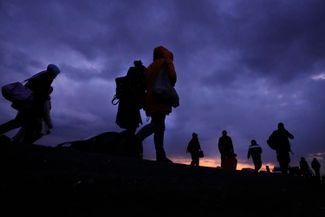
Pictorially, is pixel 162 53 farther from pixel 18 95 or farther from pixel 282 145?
pixel 282 145

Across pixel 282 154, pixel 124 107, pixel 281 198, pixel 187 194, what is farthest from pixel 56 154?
pixel 282 154

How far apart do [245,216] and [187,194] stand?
1.92 feet

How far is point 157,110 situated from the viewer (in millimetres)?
4836

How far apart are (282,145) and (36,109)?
7.95m

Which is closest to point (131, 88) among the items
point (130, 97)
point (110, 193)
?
point (130, 97)

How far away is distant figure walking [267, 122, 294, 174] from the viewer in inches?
373

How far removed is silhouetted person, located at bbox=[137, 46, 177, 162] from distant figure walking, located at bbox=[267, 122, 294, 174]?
6096mm

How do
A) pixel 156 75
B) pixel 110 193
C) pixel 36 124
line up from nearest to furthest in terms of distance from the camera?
pixel 110 193
pixel 156 75
pixel 36 124

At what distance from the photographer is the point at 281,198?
3.25m

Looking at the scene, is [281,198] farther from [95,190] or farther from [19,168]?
[19,168]

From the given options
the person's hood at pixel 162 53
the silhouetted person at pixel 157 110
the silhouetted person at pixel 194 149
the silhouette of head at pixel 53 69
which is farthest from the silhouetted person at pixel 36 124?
the silhouetted person at pixel 194 149

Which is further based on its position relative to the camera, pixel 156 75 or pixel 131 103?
pixel 131 103

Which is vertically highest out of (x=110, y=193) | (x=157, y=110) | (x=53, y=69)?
(x=53, y=69)

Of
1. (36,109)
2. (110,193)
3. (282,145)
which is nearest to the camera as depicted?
(110,193)
